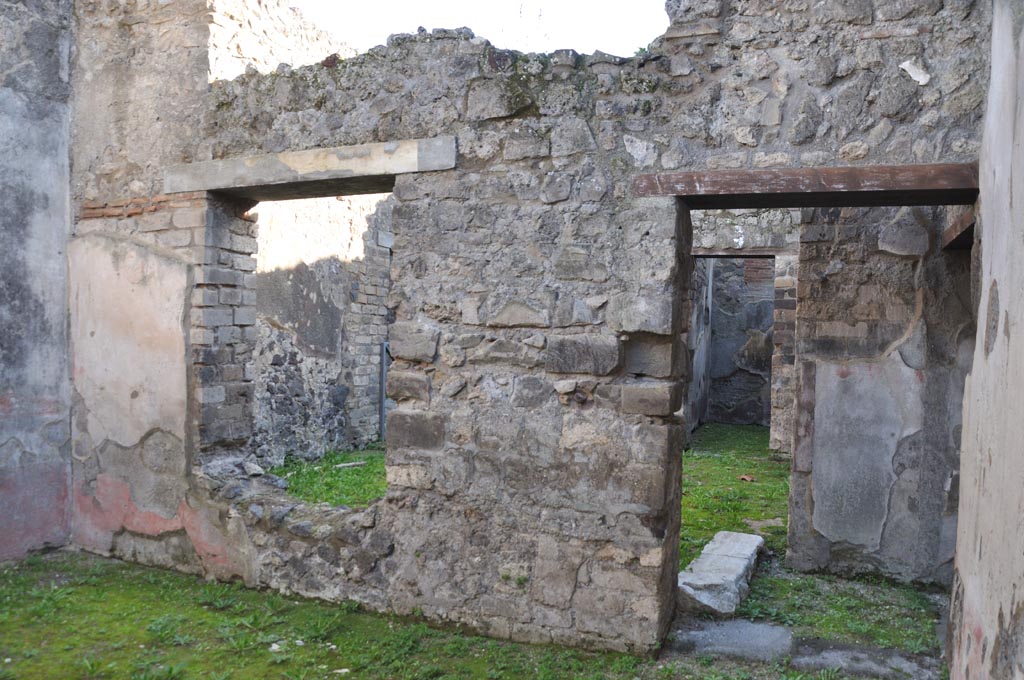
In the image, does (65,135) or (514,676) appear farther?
(65,135)

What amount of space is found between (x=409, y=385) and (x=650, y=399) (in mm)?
1214

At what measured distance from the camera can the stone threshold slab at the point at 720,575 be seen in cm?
404

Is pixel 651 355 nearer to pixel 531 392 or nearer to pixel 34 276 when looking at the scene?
pixel 531 392

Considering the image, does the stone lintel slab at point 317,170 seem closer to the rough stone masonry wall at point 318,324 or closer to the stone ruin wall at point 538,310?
the stone ruin wall at point 538,310

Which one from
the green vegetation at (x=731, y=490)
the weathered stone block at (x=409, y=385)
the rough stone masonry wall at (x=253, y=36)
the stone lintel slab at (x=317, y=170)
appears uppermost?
the rough stone masonry wall at (x=253, y=36)

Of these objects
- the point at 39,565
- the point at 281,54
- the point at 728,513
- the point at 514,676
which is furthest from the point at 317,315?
the point at 514,676

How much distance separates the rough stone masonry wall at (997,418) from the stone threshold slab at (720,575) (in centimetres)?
109

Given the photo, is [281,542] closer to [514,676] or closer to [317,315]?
[514,676]

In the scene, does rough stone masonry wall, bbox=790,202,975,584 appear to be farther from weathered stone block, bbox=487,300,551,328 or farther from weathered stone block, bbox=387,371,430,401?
weathered stone block, bbox=387,371,430,401

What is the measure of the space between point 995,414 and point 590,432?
5.29ft

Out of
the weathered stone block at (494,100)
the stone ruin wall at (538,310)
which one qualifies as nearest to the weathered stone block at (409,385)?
the stone ruin wall at (538,310)

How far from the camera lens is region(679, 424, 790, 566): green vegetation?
586cm

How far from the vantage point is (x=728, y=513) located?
6.55m

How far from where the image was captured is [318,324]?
8.71m
